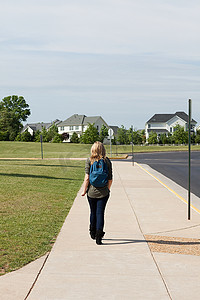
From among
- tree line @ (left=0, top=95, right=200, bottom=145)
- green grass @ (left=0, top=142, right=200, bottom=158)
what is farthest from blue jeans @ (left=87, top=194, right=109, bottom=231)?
tree line @ (left=0, top=95, right=200, bottom=145)

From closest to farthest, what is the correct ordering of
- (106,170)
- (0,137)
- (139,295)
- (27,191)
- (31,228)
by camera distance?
(139,295) < (106,170) < (31,228) < (27,191) < (0,137)

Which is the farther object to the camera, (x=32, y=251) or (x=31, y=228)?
(x=31, y=228)

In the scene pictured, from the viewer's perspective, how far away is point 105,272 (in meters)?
5.41

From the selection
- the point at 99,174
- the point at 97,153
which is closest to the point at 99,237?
the point at 99,174

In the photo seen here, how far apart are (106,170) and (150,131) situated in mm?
120154

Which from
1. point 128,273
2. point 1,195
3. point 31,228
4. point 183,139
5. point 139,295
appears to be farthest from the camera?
point 183,139

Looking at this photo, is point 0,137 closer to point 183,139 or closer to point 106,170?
point 183,139

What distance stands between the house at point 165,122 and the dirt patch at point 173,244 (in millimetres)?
118330

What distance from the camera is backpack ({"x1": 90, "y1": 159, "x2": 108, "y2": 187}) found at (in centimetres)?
692

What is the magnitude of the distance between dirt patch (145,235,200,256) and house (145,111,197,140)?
118m

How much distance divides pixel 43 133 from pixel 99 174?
10185cm

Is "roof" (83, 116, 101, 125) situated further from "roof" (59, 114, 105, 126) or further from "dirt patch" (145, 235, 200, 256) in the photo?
"dirt patch" (145, 235, 200, 256)

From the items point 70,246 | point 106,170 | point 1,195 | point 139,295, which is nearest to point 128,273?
point 139,295

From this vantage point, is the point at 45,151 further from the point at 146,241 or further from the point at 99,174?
the point at 99,174
